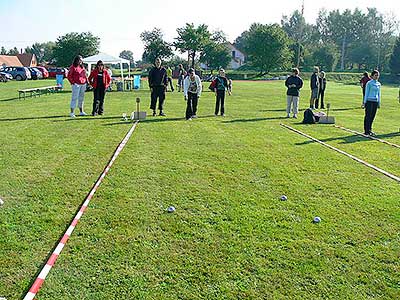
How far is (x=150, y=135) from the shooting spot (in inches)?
420

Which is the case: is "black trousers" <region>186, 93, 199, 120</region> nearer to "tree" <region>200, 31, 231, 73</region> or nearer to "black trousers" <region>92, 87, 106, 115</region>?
"black trousers" <region>92, 87, 106, 115</region>

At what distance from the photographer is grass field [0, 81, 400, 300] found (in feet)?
11.8

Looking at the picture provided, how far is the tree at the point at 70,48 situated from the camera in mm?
70625

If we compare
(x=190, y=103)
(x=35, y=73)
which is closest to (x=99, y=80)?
(x=190, y=103)

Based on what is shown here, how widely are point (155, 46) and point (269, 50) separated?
792 inches

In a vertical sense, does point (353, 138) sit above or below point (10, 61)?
below

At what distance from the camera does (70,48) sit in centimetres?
7062

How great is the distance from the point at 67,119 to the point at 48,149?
4.91m

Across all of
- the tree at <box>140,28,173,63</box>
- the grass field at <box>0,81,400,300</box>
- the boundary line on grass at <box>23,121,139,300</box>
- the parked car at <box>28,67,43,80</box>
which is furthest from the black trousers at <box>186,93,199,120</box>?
the tree at <box>140,28,173,63</box>

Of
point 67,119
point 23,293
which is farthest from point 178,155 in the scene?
point 67,119

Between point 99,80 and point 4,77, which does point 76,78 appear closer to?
point 99,80

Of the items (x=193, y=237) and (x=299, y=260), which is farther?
(x=193, y=237)

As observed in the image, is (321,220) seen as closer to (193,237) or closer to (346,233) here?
(346,233)

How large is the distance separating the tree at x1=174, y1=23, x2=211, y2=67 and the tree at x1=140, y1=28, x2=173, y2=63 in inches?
85.5
